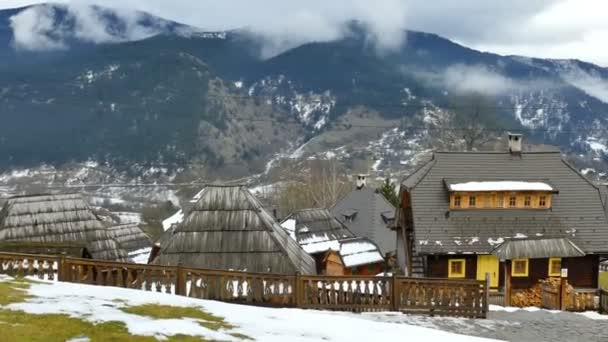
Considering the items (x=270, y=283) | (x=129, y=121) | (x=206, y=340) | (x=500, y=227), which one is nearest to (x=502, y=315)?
(x=270, y=283)

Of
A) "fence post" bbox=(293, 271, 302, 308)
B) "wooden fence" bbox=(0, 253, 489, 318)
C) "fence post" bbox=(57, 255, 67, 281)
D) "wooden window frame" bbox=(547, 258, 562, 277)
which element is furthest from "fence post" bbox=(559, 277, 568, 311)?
"fence post" bbox=(57, 255, 67, 281)

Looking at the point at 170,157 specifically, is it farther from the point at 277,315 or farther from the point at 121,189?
the point at 277,315

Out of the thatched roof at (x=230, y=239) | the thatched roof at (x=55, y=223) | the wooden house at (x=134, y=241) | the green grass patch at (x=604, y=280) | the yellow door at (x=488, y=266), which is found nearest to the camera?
the thatched roof at (x=230, y=239)

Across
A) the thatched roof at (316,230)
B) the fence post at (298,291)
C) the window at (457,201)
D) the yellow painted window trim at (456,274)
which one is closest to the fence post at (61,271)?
the fence post at (298,291)

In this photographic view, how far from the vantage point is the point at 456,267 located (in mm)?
26609

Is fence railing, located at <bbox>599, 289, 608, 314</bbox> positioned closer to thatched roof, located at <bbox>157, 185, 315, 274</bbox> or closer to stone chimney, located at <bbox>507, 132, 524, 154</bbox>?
stone chimney, located at <bbox>507, 132, 524, 154</bbox>

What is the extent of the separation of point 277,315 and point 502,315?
268 inches

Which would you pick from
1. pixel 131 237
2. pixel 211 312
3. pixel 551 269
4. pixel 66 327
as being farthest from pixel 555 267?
pixel 131 237

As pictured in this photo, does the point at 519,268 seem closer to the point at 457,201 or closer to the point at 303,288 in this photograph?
the point at 457,201

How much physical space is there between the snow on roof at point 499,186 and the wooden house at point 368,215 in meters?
18.8

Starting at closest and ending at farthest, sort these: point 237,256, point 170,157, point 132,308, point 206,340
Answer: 1. point 206,340
2. point 132,308
3. point 237,256
4. point 170,157

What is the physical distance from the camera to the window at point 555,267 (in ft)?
86.2

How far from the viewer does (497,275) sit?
2655 cm

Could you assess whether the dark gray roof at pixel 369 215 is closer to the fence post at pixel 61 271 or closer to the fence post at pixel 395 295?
the fence post at pixel 395 295
